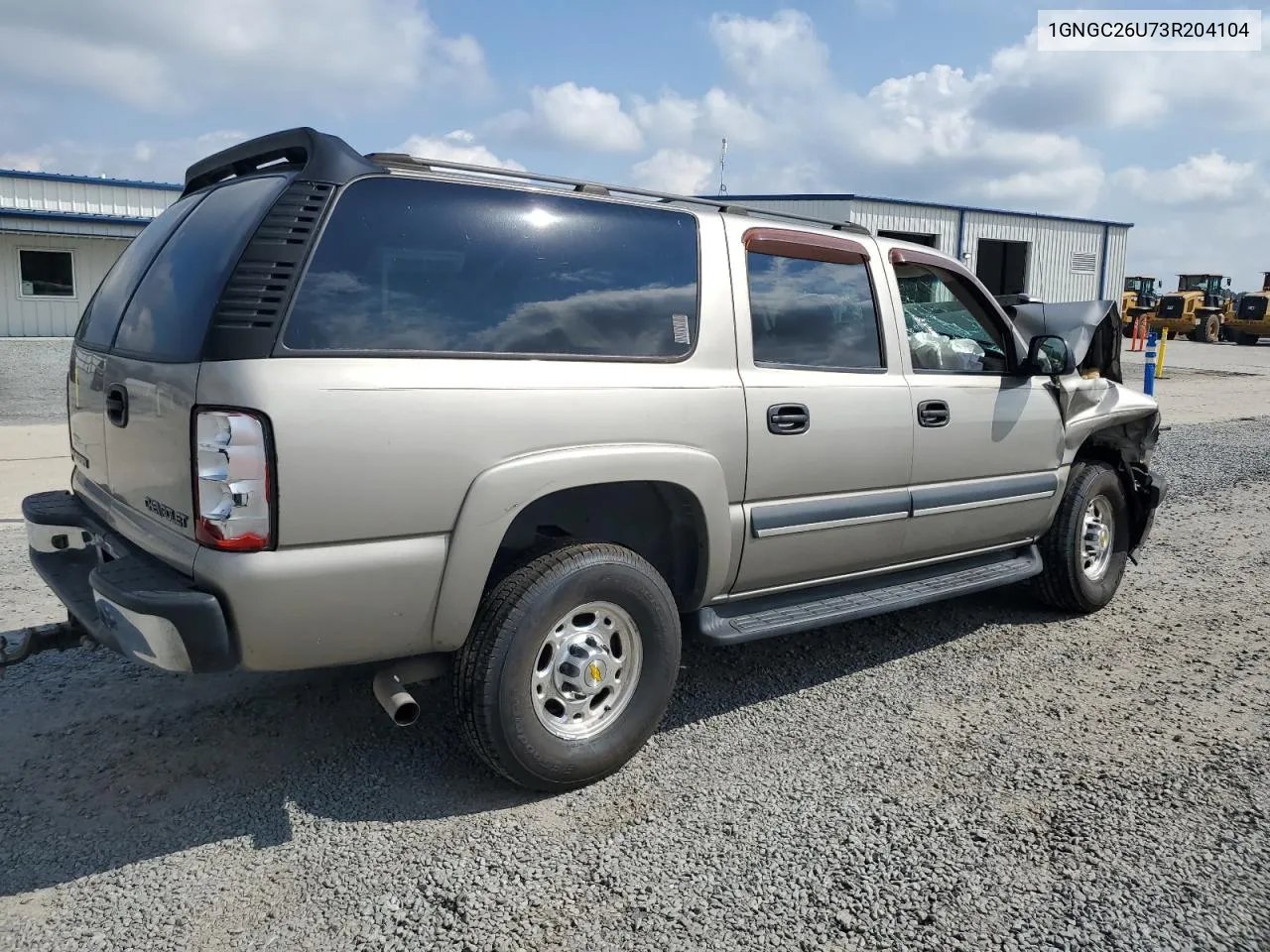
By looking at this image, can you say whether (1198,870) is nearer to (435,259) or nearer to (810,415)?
(810,415)

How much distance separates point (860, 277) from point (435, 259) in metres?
1.99

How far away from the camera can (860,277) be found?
4.35 metres

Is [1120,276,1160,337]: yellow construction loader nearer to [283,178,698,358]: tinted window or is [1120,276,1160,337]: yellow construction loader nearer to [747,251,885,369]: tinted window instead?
[747,251,885,369]: tinted window

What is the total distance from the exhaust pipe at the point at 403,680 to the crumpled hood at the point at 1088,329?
3.64 m

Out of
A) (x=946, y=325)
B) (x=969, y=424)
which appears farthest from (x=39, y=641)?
(x=946, y=325)

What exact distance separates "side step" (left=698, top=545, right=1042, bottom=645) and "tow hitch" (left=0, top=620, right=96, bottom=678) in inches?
87.2

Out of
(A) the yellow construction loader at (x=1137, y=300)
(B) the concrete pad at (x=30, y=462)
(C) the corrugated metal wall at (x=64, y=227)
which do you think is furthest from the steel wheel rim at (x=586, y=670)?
(A) the yellow construction loader at (x=1137, y=300)

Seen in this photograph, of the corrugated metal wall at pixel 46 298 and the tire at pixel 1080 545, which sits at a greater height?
the corrugated metal wall at pixel 46 298

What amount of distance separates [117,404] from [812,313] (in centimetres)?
254

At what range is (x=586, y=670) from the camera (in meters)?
3.42

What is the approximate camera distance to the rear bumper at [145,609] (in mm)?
2748

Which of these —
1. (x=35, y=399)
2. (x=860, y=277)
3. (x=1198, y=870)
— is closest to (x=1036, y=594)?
(x=860, y=277)

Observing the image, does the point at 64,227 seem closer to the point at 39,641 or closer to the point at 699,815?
the point at 39,641

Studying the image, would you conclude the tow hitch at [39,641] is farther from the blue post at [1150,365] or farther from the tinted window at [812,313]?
the blue post at [1150,365]
